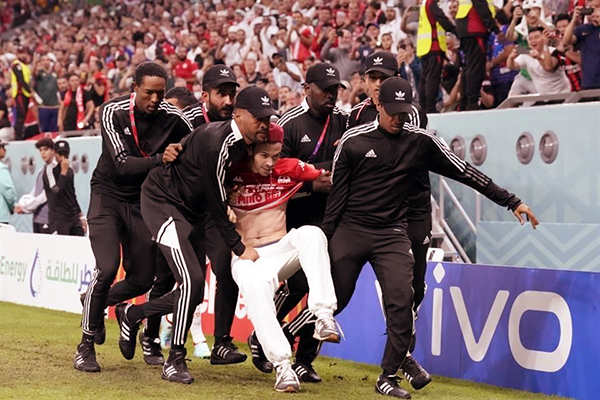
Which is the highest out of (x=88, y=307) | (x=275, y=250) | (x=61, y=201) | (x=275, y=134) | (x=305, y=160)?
(x=275, y=134)

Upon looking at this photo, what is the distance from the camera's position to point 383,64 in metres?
8.16

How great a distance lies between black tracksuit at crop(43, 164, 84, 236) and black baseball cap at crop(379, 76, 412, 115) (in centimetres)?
960

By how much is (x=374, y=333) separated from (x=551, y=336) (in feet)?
7.08

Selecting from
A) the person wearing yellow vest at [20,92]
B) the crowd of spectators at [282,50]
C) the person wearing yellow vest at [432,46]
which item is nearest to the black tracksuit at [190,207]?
the crowd of spectators at [282,50]

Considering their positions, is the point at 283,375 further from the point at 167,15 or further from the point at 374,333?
the point at 167,15

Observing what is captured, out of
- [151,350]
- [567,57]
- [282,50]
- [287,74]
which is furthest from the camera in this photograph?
[282,50]

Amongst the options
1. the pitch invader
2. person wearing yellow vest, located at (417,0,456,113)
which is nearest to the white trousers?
the pitch invader

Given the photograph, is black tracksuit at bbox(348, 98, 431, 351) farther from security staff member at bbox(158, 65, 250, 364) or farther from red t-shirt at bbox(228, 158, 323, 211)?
security staff member at bbox(158, 65, 250, 364)

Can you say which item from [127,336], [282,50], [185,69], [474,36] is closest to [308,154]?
[127,336]

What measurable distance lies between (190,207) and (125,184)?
84cm

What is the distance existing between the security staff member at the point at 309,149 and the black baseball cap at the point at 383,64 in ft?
0.92

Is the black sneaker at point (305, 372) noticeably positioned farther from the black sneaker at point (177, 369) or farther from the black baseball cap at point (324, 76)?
the black baseball cap at point (324, 76)

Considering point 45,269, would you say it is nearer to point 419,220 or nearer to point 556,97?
point 556,97

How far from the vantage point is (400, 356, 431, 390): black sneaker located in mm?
7812
